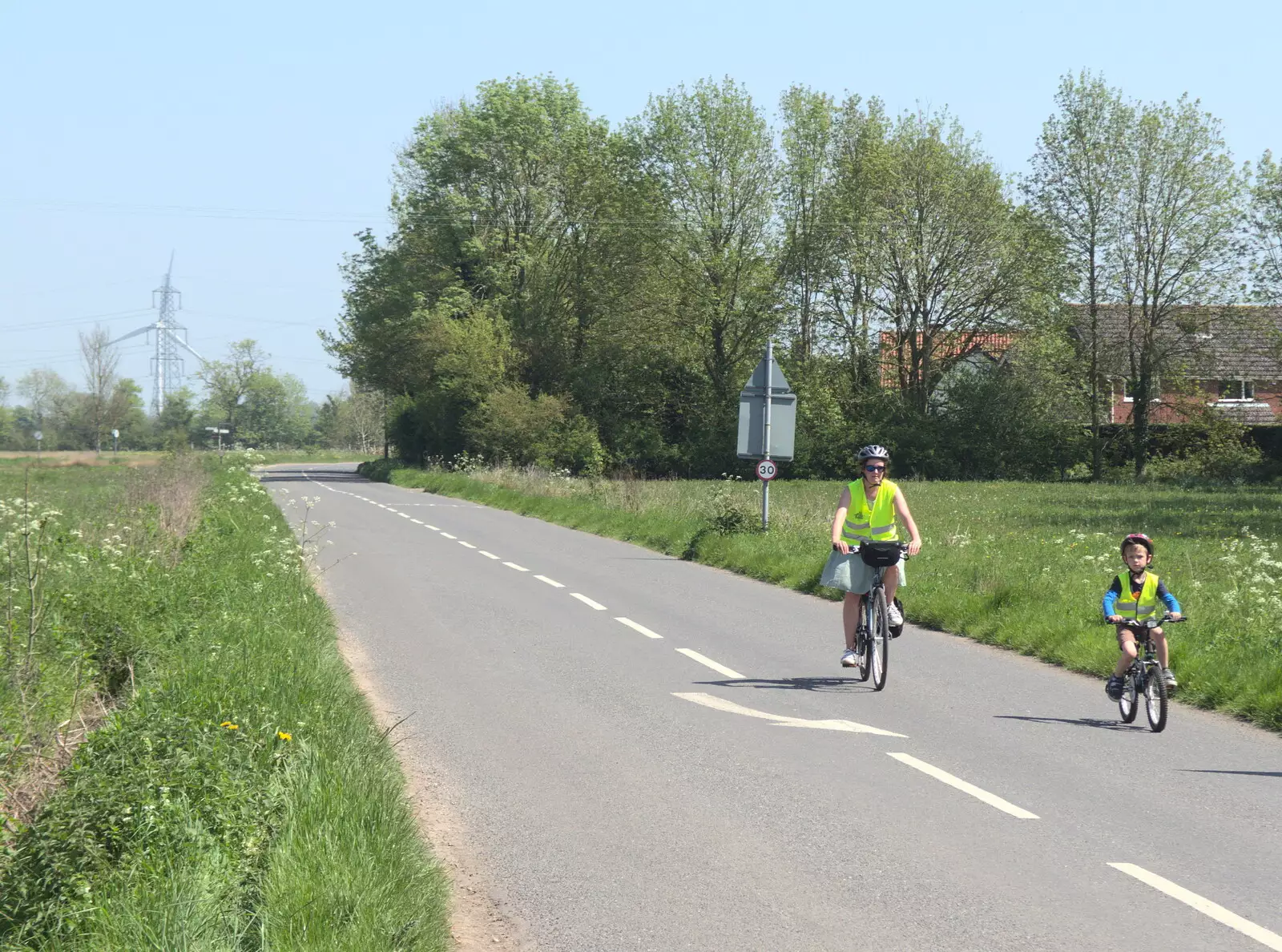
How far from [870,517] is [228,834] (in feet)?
20.9

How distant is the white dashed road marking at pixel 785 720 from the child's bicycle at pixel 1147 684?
5.51 ft

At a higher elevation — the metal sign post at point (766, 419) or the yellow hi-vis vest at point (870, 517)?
the metal sign post at point (766, 419)

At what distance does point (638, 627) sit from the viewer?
1327 centimetres

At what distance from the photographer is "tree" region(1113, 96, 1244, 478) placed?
4956 cm

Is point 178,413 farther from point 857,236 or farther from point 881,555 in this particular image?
point 881,555

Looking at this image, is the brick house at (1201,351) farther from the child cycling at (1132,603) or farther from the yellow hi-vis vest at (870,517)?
the child cycling at (1132,603)

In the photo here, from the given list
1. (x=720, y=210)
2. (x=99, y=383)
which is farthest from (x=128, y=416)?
(x=720, y=210)

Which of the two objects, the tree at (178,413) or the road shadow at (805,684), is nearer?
the road shadow at (805,684)

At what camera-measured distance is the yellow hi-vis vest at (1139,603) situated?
8.78 metres

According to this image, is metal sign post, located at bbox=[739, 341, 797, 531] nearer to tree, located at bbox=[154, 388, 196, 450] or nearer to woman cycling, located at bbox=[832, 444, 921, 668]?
woman cycling, located at bbox=[832, 444, 921, 668]

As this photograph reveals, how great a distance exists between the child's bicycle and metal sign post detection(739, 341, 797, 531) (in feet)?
40.5

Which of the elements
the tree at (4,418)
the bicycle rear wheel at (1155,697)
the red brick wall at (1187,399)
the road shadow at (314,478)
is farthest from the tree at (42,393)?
the bicycle rear wheel at (1155,697)

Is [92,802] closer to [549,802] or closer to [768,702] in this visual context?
[549,802]

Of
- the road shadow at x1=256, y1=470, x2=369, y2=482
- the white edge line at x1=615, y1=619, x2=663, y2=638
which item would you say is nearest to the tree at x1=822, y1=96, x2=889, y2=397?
the road shadow at x1=256, y1=470, x2=369, y2=482
